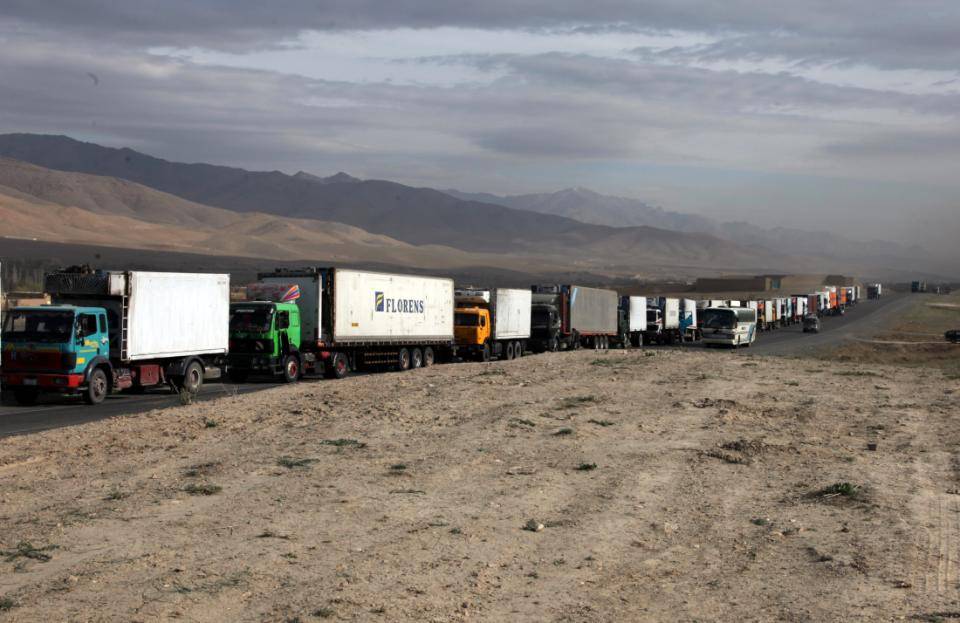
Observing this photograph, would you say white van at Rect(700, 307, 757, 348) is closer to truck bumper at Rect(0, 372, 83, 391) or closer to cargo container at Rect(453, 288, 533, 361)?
cargo container at Rect(453, 288, 533, 361)

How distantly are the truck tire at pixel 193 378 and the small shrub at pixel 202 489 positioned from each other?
16.4 meters

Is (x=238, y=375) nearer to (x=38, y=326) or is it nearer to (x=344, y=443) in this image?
(x=38, y=326)

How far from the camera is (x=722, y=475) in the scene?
48.2 ft

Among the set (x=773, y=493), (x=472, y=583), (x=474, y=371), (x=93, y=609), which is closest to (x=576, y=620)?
(x=472, y=583)

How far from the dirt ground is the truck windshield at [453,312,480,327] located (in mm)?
22374

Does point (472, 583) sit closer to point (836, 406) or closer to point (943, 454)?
point (943, 454)

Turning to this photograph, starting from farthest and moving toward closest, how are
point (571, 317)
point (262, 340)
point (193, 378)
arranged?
point (571, 317) < point (262, 340) < point (193, 378)

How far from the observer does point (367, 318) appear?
3681cm

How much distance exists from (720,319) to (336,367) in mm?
35019

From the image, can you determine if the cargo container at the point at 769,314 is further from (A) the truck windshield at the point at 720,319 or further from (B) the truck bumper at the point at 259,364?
(B) the truck bumper at the point at 259,364

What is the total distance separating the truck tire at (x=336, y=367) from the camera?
35.4m

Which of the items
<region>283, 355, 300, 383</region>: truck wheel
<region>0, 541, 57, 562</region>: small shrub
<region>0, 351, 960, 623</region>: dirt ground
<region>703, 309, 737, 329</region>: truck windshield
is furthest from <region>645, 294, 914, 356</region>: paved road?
<region>0, 541, 57, 562</region>: small shrub

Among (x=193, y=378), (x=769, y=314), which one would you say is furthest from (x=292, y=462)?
(x=769, y=314)

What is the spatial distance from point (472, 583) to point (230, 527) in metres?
3.46
